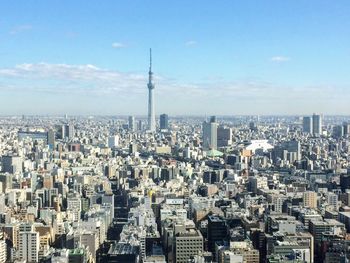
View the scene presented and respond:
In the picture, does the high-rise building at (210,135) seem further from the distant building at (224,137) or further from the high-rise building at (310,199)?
the high-rise building at (310,199)

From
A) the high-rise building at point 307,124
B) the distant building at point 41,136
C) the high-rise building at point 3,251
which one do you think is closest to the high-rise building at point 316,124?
the high-rise building at point 307,124

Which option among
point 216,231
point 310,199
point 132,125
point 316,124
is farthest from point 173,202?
point 132,125

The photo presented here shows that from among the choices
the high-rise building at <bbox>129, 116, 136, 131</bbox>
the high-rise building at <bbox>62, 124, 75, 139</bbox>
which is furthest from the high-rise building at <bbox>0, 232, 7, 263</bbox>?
the high-rise building at <bbox>129, 116, 136, 131</bbox>

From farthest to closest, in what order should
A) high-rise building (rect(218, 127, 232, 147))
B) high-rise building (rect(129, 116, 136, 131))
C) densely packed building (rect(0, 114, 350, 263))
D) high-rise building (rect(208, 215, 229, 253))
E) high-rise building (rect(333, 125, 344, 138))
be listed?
high-rise building (rect(129, 116, 136, 131)) → high-rise building (rect(333, 125, 344, 138)) → high-rise building (rect(218, 127, 232, 147)) → high-rise building (rect(208, 215, 229, 253)) → densely packed building (rect(0, 114, 350, 263))

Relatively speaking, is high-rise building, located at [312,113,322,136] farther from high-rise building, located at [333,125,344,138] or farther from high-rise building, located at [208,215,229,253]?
high-rise building, located at [208,215,229,253]

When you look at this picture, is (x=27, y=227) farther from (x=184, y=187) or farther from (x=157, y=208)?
(x=184, y=187)

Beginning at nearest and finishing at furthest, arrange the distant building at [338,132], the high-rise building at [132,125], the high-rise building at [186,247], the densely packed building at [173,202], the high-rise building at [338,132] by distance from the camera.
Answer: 1. the high-rise building at [186,247]
2. the densely packed building at [173,202]
3. the distant building at [338,132]
4. the high-rise building at [338,132]
5. the high-rise building at [132,125]

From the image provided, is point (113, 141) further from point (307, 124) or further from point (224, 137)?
Result: point (307, 124)

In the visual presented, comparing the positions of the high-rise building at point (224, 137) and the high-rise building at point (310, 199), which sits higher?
the high-rise building at point (224, 137)

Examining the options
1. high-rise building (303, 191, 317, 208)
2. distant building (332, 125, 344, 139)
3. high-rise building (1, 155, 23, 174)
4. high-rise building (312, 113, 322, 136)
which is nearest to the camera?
high-rise building (303, 191, 317, 208)

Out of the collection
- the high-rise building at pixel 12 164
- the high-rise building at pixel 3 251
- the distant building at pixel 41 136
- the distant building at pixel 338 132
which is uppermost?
the distant building at pixel 338 132
